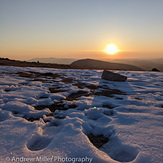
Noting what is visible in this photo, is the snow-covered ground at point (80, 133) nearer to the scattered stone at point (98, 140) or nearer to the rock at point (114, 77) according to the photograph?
the scattered stone at point (98, 140)

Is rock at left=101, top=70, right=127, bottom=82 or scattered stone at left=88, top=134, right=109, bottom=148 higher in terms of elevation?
rock at left=101, top=70, right=127, bottom=82

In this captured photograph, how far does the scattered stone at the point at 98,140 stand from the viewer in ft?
5.91

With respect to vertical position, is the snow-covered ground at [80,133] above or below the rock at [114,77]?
below

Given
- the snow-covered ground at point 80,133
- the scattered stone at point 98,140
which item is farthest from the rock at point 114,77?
the scattered stone at point 98,140

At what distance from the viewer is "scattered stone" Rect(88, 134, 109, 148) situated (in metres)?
1.80

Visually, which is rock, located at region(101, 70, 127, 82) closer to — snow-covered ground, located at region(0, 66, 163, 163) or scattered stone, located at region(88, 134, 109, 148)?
snow-covered ground, located at region(0, 66, 163, 163)

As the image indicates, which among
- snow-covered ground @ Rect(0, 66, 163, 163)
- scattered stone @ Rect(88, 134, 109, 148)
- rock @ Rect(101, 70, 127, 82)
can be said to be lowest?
scattered stone @ Rect(88, 134, 109, 148)

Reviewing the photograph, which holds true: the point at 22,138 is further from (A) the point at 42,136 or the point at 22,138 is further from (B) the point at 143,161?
(B) the point at 143,161

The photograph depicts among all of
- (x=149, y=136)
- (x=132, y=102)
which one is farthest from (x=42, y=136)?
(x=132, y=102)

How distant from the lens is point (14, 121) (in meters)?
2.30

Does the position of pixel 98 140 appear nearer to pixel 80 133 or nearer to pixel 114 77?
pixel 80 133

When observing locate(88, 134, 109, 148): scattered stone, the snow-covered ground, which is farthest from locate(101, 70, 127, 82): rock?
locate(88, 134, 109, 148): scattered stone

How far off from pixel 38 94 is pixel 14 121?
1755 mm

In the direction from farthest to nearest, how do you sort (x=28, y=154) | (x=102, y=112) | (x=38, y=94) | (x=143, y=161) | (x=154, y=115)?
1. (x=38, y=94)
2. (x=102, y=112)
3. (x=154, y=115)
4. (x=28, y=154)
5. (x=143, y=161)
